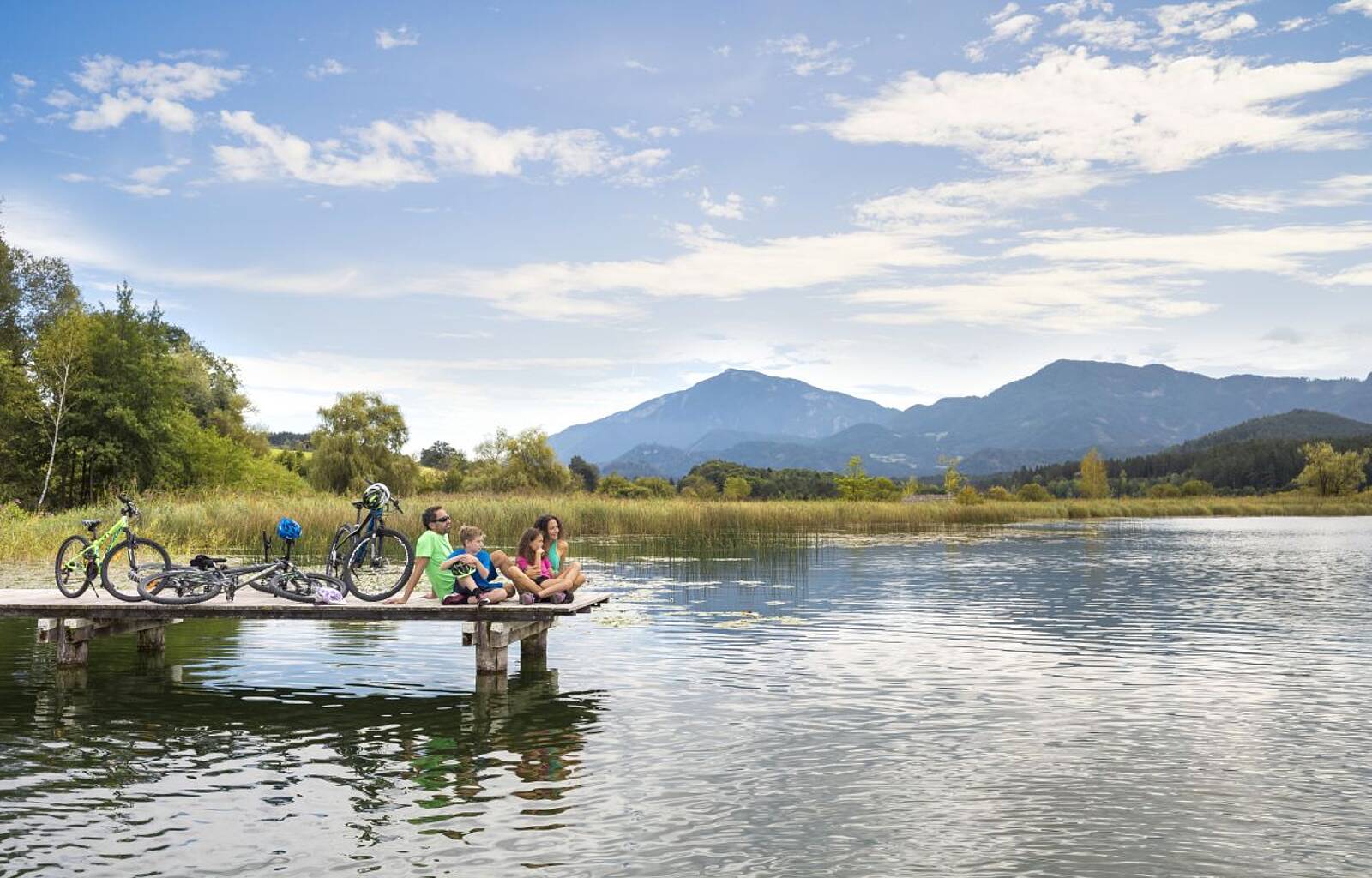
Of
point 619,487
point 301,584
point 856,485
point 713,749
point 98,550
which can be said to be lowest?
point 713,749

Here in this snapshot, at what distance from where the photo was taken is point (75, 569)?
1950 cm

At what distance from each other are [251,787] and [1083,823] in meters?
7.89

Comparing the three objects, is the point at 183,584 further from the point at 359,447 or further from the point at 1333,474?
the point at 1333,474

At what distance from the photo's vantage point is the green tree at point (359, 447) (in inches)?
2940

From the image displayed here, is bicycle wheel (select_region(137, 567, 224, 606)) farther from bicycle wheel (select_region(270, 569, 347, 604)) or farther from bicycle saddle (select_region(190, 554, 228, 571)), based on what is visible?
bicycle wheel (select_region(270, 569, 347, 604))

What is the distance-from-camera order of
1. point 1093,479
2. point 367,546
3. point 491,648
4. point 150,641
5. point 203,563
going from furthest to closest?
point 1093,479 < point 150,641 < point 367,546 < point 203,563 < point 491,648

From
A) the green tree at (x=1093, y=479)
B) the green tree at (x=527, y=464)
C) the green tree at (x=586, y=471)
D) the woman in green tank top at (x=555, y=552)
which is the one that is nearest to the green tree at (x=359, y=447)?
the green tree at (x=527, y=464)

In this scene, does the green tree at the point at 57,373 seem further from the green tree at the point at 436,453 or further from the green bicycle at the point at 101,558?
the green tree at the point at 436,453

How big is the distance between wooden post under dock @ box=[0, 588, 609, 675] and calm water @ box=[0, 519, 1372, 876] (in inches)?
23.9

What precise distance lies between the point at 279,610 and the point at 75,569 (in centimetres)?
467

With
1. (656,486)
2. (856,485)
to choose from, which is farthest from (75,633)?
(656,486)

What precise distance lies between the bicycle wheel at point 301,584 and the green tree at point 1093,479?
162m

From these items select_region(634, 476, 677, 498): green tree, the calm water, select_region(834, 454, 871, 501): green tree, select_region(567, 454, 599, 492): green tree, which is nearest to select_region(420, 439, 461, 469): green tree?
select_region(567, 454, 599, 492): green tree

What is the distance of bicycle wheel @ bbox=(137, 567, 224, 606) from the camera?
18000 millimetres
